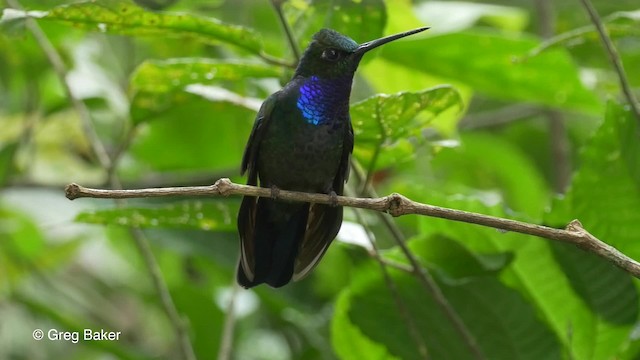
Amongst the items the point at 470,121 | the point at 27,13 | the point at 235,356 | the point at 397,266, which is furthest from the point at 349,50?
the point at 470,121

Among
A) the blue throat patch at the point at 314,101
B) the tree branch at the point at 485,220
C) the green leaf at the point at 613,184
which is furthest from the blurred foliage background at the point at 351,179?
the tree branch at the point at 485,220

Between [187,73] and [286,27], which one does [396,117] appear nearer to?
[286,27]

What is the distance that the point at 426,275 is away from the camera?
2229mm

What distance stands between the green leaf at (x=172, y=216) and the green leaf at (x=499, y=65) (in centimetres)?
82

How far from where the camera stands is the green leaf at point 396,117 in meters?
2.06

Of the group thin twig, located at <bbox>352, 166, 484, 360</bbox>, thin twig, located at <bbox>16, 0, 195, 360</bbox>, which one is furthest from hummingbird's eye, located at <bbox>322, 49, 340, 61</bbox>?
thin twig, located at <bbox>16, 0, 195, 360</bbox>

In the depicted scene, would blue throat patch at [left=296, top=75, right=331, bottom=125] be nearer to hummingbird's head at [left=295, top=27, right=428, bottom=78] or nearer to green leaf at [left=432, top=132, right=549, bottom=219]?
hummingbird's head at [left=295, top=27, right=428, bottom=78]

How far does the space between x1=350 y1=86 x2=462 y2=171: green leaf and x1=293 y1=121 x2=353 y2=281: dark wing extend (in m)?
0.05

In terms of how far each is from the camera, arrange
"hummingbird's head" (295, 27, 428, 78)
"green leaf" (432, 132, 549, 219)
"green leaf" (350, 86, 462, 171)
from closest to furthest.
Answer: "green leaf" (350, 86, 462, 171) → "hummingbird's head" (295, 27, 428, 78) → "green leaf" (432, 132, 549, 219)

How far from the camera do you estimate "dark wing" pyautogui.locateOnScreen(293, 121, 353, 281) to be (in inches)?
86.4

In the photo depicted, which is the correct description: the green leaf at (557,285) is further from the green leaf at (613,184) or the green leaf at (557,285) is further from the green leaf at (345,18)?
the green leaf at (345,18)

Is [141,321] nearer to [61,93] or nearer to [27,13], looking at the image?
[61,93]

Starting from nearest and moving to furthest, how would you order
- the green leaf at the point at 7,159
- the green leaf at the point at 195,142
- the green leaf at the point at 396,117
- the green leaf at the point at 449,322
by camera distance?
the green leaf at the point at 396,117 < the green leaf at the point at 449,322 < the green leaf at the point at 7,159 < the green leaf at the point at 195,142

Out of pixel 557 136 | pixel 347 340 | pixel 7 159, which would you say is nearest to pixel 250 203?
pixel 347 340
